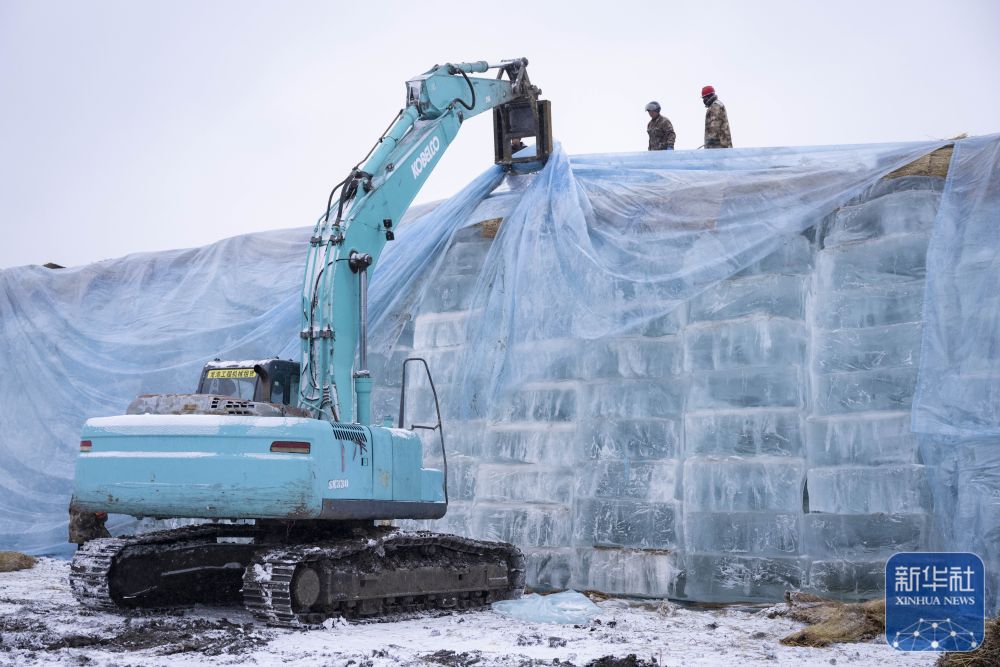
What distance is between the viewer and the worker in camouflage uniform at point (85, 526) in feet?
37.4

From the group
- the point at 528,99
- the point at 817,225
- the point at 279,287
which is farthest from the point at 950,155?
the point at 279,287

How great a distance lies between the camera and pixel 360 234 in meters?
8.30

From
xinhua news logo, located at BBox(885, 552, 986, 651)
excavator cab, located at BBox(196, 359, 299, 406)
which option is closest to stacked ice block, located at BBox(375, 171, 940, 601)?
xinhua news logo, located at BBox(885, 552, 986, 651)

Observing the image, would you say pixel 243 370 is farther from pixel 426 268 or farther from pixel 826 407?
Result: pixel 826 407

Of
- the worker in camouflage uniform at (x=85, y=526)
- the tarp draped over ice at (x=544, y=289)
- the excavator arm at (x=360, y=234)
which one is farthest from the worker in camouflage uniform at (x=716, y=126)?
the worker in camouflage uniform at (x=85, y=526)

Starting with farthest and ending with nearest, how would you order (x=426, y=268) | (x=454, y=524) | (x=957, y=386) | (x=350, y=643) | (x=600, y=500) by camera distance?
1. (x=426, y=268)
2. (x=454, y=524)
3. (x=600, y=500)
4. (x=957, y=386)
5. (x=350, y=643)

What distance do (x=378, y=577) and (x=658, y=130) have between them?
6.27 m

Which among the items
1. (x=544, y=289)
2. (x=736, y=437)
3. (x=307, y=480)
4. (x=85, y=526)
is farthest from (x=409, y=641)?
(x=85, y=526)

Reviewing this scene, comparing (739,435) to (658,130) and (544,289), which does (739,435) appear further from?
(658,130)

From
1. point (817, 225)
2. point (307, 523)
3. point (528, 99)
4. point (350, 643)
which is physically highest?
point (528, 99)

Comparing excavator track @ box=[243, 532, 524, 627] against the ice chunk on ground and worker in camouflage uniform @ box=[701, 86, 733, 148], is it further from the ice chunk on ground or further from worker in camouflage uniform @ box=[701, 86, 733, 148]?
worker in camouflage uniform @ box=[701, 86, 733, 148]

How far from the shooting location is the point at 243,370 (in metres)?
8.09

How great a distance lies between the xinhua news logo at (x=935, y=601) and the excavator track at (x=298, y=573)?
9.87ft

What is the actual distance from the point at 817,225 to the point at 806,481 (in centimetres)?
208
